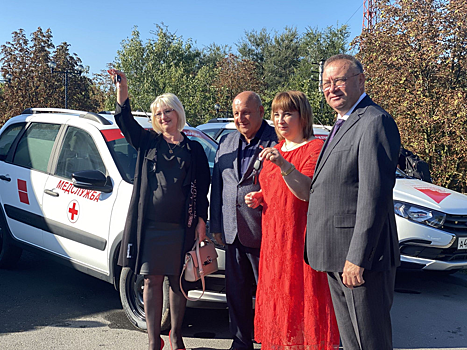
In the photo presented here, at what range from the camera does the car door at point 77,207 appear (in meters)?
4.12

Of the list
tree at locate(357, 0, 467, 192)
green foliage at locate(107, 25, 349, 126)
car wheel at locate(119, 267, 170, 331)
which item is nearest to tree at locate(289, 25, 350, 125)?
green foliage at locate(107, 25, 349, 126)

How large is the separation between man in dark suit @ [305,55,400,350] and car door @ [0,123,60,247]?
3.24m

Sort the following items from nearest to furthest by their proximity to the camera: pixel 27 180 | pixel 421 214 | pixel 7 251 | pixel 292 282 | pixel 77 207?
pixel 292 282 → pixel 77 207 → pixel 27 180 → pixel 421 214 → pixel 7 251

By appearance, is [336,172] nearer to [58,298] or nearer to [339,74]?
[339,74]

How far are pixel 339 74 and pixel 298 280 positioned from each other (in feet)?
4.15

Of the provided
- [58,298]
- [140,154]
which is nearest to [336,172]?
[140,154]

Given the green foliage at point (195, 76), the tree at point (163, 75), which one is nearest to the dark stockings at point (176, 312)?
the green foliage at point (195, 76)

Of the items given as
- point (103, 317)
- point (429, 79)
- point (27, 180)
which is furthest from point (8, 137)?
point (429, 79)

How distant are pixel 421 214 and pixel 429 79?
519 centimetres

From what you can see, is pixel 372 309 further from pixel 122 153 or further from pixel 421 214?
pixel 421 214

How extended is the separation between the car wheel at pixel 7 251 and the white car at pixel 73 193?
1 cm

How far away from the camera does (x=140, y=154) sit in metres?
3.48

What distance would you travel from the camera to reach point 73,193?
4.39 meters

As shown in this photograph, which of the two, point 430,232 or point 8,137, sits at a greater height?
point 8,137
